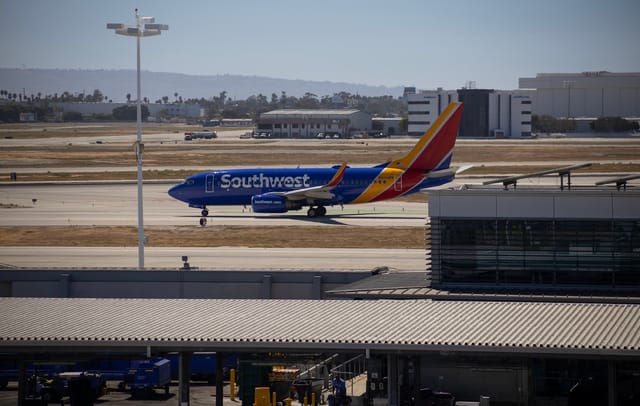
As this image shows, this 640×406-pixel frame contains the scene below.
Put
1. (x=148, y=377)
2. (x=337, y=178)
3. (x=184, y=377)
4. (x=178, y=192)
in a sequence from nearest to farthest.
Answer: (x=184, y=377) < (x=148, y=377) < (x=337, y=178) < (x=178, y=192)

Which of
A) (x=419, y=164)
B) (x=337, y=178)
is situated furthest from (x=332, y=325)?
(x=419, y=164)

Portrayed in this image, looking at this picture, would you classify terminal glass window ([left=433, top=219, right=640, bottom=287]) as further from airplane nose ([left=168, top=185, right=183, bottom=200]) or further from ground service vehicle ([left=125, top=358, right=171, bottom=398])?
airplane nose ([left=168, top=185, right=183, bottom=200])

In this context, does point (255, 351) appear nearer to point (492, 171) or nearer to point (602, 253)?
point (602, 253)

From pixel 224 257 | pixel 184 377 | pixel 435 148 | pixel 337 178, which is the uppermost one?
pixel 435 148

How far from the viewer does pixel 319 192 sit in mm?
81312

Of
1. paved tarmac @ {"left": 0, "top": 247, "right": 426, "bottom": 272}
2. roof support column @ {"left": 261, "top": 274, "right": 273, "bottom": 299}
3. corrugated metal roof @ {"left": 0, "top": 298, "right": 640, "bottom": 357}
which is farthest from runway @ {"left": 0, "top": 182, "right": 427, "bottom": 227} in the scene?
corrugated metal roof @ {"left": 0, "top": 298, "right": 640, "bottom": 357}

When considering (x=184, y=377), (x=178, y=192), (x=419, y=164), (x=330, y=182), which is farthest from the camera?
(x=178, y=192)

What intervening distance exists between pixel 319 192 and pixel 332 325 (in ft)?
168

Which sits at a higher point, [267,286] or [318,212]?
[318,212]

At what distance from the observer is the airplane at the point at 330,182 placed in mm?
81438

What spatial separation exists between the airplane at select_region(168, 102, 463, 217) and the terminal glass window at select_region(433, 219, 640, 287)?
43.8m

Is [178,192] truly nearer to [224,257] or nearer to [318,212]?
[318,212]

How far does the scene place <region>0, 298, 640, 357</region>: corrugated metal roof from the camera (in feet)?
91.8

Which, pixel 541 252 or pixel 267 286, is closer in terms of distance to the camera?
pixel 541 252
